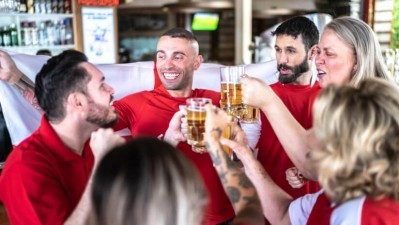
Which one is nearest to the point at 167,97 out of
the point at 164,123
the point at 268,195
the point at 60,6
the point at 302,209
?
the point at 164,123

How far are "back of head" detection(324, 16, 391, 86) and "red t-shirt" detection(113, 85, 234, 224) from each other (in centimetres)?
70

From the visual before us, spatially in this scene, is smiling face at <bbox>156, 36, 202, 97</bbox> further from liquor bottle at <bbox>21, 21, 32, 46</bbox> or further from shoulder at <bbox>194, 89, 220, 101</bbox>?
liquor bottle at <bbox>21, 21, 32, 46</bbox>

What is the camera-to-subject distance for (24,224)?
1227 millimetres

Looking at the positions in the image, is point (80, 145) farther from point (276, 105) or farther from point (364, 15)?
→ point (364, 15)

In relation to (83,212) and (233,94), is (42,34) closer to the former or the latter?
(233,94)

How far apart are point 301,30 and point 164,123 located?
92cm

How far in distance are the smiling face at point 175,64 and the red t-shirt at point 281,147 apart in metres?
0.43

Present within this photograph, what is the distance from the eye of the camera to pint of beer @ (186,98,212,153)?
4.62ft

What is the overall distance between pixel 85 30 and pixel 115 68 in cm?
293

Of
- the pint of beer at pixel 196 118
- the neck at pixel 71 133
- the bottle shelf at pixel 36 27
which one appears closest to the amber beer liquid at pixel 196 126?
the pint of beer at pixel 196 118

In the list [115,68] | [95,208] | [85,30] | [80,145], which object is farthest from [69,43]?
[95,208]

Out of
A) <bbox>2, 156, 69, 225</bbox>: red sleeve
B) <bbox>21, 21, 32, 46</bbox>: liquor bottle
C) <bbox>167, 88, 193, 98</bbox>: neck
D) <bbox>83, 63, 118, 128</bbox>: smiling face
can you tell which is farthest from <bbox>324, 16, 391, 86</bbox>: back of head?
<bbox>21, 21, 32, 46</bbox>: liquor bottle

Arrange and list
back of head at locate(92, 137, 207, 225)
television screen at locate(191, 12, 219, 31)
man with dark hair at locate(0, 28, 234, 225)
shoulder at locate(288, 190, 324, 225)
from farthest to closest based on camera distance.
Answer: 1. television screen at locate(191, 12, 219, 31)
2. man with dark hair at locate(0, 28, 234, 225)
3. shoulder at locate(288, 190, 324, 225)
4. back of head at locate(92, 137, 207, 225)

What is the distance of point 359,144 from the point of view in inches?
36.6
